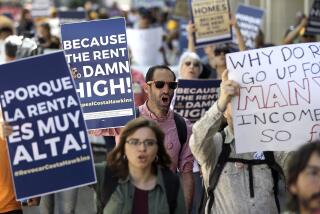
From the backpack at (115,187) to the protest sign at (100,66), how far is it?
1.86m

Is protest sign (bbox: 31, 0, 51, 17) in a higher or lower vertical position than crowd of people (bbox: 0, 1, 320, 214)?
higher

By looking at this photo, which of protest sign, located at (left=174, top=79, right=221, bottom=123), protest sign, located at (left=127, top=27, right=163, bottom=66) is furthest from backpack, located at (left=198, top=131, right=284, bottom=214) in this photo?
protest sign, located at (left=127, top=27, right=163, bottom=66)

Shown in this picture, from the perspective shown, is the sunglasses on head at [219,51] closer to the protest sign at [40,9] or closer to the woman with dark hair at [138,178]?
the woman with dark hair at [138,178]

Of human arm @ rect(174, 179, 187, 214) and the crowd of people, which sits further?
human arm @ rect(174, 179, 187, 214)

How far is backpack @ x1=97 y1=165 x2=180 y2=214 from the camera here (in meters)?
4.77

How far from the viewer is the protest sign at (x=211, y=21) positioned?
421 inches

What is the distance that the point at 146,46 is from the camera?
1958 cm

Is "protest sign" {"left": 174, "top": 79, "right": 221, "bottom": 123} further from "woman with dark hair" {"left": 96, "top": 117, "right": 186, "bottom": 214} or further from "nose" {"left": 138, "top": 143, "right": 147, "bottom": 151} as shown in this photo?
"nose" {"left": 138, "top": 143, "right": 147, "bottom": 151}

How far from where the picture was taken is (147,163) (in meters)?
4.77

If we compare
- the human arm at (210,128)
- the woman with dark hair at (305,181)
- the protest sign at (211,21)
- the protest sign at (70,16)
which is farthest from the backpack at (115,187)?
the protest sign at (70,16)

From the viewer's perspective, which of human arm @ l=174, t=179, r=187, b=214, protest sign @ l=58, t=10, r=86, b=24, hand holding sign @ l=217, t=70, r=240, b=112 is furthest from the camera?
protest sign @ l=58, t=10, r=86, b=24

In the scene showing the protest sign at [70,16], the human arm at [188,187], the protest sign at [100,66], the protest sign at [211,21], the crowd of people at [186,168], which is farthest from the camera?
the protest sign at [70,16]

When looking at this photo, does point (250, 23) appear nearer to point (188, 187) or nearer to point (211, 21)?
point (211, 21)

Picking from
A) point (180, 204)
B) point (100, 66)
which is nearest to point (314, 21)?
point (100, 66)
